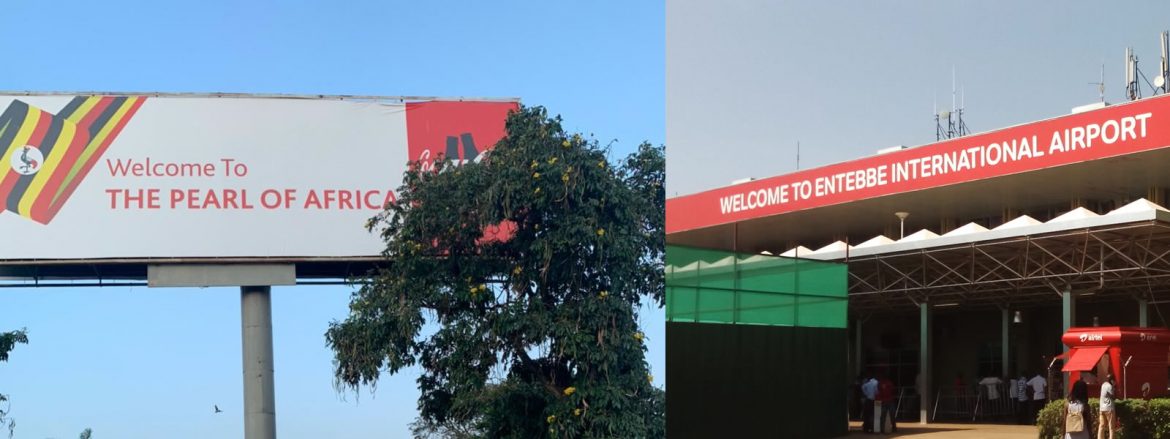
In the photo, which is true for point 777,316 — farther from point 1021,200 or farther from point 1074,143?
point 1021,200

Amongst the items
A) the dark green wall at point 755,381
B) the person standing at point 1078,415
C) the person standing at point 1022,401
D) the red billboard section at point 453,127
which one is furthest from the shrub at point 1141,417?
the red billboard section at point 453,127

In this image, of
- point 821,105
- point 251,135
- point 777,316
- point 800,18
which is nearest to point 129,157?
point 251,135

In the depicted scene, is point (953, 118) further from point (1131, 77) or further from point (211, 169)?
point (211, 169)

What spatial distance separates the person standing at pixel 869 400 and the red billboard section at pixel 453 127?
4609 millimetres

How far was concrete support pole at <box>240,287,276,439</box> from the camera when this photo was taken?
1324 centimetres

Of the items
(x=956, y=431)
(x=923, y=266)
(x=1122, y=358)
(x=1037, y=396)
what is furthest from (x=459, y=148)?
(x=1122, y=358)

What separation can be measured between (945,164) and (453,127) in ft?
17.4

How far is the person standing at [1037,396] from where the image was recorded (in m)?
13.9

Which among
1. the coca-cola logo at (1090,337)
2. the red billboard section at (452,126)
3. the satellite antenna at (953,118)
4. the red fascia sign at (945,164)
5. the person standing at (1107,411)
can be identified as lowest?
the person standing at (1107,411)

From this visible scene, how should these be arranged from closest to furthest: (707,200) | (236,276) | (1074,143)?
1. (1074,143)
2. (236,276)
3. (707,200)

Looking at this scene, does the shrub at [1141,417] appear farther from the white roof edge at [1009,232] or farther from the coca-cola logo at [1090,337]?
the white roof edge at [1009,232]

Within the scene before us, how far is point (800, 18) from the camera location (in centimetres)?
1781

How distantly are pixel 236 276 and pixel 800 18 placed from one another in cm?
823

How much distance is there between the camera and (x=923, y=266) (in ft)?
42.9
